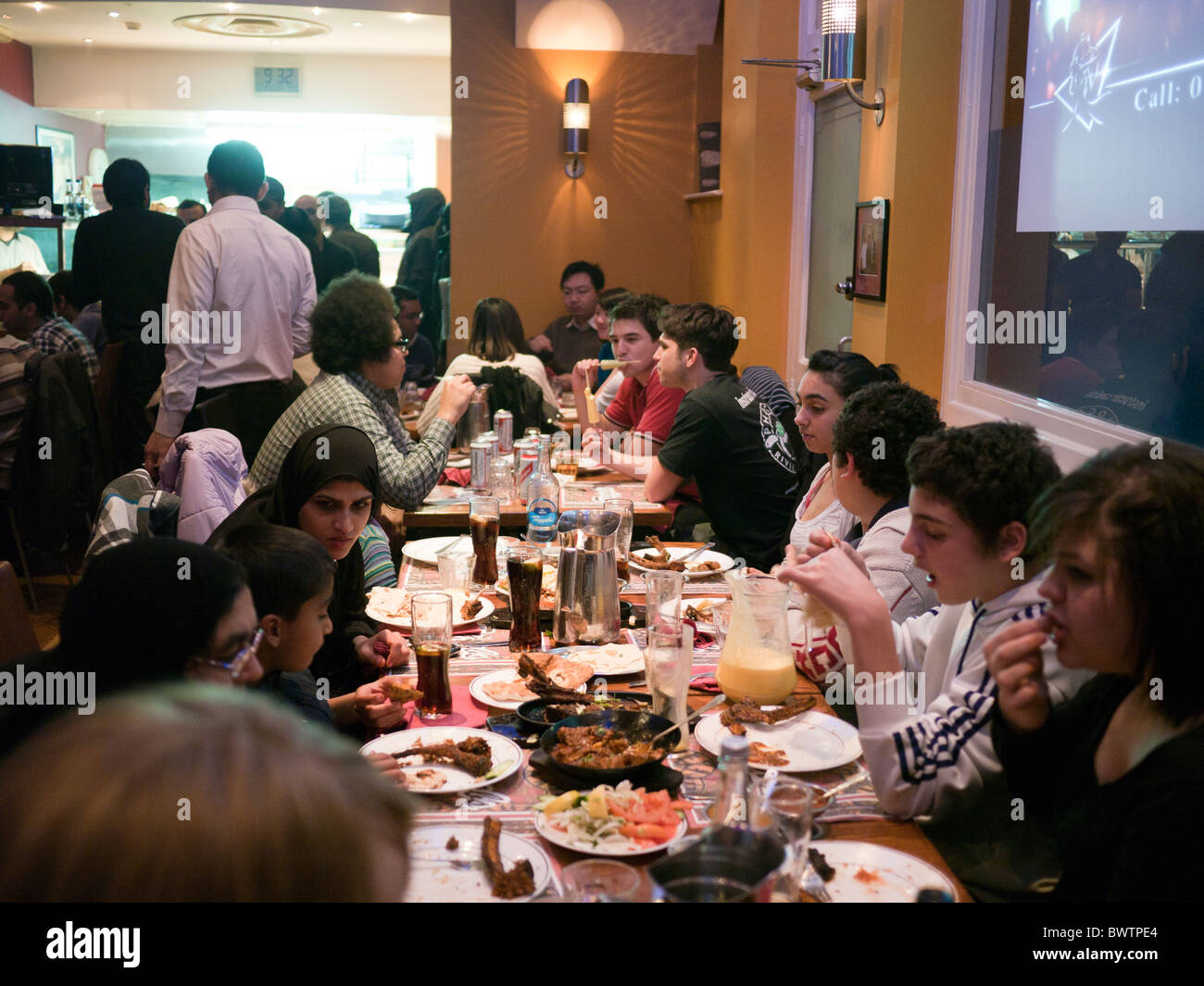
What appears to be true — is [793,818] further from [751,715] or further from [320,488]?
[320,488]

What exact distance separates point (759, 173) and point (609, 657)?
12.9 ft

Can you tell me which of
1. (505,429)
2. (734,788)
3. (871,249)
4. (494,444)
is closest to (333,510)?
(734,788)

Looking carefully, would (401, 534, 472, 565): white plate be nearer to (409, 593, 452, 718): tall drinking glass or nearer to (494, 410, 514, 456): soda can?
(409, 593, 452, 718): tall drinking glass

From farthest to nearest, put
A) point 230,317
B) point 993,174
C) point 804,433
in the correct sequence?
point 230,317 < point 993,174 < point 804,433

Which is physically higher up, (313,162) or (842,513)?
(313,162)

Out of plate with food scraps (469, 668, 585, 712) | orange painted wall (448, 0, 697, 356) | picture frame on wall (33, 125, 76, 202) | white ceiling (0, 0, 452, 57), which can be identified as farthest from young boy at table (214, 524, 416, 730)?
picture frame on wall (33, 125, 76, 202)

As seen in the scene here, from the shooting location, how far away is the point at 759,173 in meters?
5.51

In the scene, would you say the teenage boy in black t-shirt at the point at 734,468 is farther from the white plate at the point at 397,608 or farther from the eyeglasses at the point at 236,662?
the eyeglasses at the point at 236,662

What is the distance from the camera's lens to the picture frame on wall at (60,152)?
10508 millimetres

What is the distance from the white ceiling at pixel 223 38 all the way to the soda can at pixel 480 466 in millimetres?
4989

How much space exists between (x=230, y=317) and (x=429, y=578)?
6.54ft
